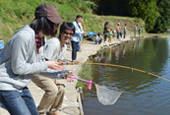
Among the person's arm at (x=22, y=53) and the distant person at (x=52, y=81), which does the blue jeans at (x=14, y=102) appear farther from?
the distant person at (x=52, y=81)

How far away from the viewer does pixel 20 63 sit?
209 cm

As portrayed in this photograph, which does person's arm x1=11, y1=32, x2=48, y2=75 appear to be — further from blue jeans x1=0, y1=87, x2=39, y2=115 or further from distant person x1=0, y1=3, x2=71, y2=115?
blue jeans x1=0, y1=87, x2=39, y2=115

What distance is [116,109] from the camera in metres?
5.28

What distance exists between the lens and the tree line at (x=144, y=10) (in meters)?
36.5

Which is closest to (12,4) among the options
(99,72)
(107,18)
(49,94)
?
(99,72)

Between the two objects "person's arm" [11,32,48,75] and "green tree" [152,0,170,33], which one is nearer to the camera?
"person's arm" [11,32,48,75]

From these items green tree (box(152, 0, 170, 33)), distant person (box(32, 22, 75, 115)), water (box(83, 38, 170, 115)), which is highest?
green tree (box(152, 0, 170, 33))

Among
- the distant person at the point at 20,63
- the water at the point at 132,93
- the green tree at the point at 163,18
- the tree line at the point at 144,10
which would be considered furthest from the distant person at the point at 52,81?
the green tree at the point at 163,18

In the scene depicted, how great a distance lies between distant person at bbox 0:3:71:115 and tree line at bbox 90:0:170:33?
3591cm

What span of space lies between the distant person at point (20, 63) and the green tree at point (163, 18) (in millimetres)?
42584

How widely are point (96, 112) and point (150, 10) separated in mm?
35233

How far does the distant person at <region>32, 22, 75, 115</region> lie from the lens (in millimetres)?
3199

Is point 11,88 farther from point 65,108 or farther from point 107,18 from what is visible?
point 107,18

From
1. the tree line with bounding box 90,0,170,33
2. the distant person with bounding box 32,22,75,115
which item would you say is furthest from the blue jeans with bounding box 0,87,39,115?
the tree line with bounding box 90,0,170,33
